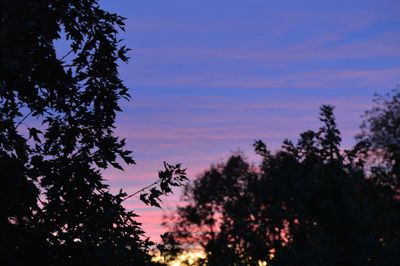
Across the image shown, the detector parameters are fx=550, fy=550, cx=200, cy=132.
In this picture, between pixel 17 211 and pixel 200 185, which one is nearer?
pixel 17 211

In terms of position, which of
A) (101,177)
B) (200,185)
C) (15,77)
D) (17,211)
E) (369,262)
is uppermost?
(200,185)

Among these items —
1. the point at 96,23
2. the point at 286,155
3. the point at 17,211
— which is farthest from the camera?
the point at 286,155

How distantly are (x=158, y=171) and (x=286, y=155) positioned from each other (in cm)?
2243

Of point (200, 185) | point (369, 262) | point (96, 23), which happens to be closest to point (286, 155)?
point (369, 262)

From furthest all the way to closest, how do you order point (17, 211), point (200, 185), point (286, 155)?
point (200, 185) → point (286, 155) → point (17, 211)

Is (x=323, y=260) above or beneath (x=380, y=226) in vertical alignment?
beneath

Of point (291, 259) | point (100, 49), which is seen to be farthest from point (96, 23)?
point (291, 259)

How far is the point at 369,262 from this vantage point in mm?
12938

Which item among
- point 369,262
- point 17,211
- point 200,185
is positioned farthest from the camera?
point 200,185

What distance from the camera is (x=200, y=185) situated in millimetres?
65562

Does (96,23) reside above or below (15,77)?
above

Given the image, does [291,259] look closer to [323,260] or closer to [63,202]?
[323,260]

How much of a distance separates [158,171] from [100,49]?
3061mm

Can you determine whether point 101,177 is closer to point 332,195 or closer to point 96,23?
point 96,23
